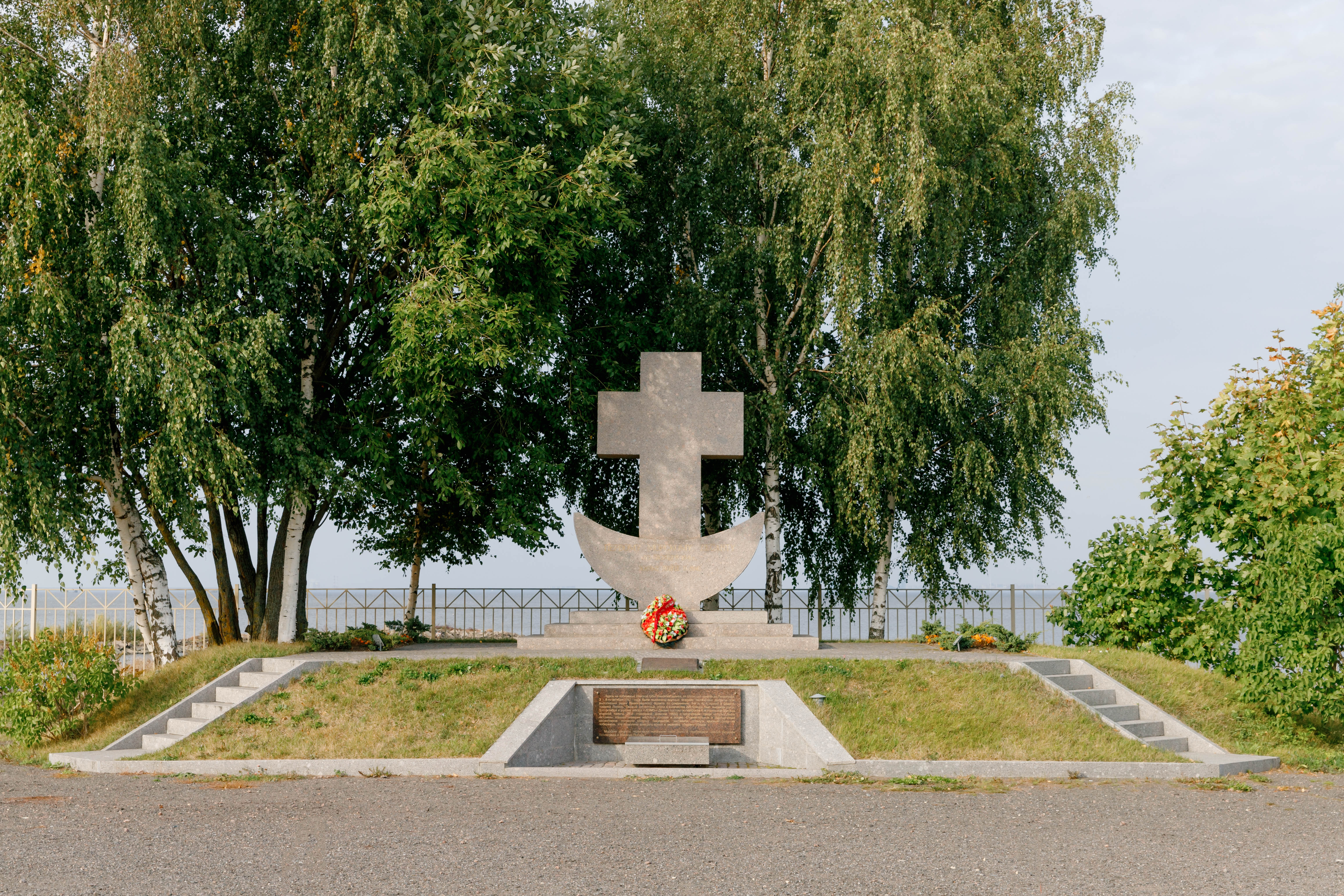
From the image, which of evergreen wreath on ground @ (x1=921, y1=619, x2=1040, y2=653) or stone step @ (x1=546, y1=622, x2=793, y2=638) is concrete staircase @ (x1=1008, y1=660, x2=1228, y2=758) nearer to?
evergreen wreath on ground @ (x1=921, y1=619, x2=1040, y2=653)

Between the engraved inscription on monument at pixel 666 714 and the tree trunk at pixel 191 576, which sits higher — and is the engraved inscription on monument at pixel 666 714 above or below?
below

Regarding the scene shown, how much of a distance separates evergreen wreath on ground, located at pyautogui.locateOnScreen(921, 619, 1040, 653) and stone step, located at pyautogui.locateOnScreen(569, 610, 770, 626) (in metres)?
2.50

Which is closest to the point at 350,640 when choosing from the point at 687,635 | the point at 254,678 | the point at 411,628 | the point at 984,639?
the point at 254,678

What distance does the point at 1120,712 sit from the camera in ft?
39.5

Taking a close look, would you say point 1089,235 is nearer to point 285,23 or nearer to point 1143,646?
point 1143,646

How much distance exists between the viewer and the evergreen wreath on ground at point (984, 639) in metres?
14.1

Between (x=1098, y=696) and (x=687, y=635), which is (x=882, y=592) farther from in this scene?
(x=1098, y=696)

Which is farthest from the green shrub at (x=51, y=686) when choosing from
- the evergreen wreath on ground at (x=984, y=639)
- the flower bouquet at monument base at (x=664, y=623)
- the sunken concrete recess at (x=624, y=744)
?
the evergreen wreath on ground at (x=984, y=639)

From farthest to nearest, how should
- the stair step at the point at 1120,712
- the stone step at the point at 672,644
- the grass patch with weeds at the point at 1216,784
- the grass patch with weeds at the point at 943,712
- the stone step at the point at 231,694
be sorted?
the stone step at the point at 672,644 < the stone step at the point at 231,694 < the stair step at the point at 1120,712 < the grass patch with weeds at the point at 943,712 < the grass patch with weeds at the point at 1216,784

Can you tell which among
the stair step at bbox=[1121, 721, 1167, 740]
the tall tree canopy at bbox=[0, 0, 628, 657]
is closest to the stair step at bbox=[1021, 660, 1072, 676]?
the stair step at bbox=[1121, 721, 1167, 740]

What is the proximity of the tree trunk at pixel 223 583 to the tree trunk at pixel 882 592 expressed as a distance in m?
10.5

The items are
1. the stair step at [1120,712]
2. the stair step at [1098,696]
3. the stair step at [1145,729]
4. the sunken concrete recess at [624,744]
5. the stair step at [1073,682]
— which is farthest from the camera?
the stair step at [1073,682]

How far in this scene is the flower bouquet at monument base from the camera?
45.8ft

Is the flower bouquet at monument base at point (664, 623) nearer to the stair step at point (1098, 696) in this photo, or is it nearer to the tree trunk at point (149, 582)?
the stair step at point (1098, 696)
